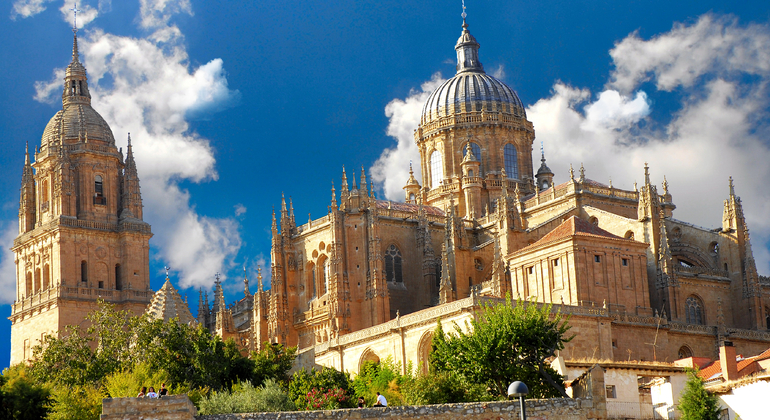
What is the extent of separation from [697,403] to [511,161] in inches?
1816

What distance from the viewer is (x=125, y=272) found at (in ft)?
296

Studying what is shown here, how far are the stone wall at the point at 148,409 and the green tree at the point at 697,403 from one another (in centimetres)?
1803

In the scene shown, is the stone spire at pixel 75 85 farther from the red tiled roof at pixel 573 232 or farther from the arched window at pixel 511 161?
the red tiled roof at pixel 573 232

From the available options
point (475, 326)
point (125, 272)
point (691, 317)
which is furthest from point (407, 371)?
point (125, 272)

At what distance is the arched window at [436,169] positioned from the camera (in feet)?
290

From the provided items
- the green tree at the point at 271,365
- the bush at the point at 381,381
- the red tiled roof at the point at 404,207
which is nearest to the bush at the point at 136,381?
the green tree at the point at 271,365

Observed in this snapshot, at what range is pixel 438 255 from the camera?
76750mm

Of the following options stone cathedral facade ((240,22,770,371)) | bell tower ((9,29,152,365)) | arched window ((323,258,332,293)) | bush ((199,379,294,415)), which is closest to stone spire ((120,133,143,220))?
bell tower ((9,29,152,365))

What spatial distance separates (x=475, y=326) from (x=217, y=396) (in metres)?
10.1

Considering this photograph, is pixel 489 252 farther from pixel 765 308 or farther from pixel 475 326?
pixel 475 326

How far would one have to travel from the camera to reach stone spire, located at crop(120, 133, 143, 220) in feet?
302

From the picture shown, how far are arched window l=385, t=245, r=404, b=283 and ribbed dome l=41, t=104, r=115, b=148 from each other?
93.7ft

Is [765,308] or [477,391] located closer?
[477,391]

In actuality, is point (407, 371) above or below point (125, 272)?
below
